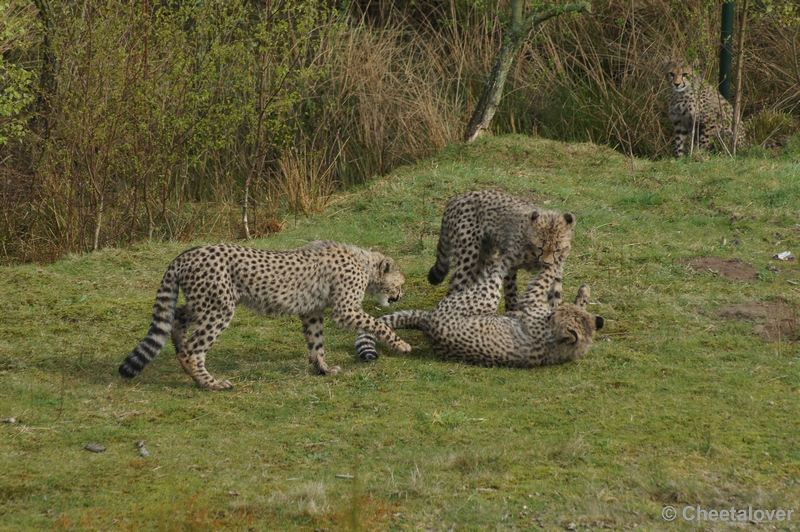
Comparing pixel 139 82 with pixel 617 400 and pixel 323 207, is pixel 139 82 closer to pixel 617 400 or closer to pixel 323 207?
pixel 323 207

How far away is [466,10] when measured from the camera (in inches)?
567

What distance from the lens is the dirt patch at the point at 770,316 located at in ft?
21.0

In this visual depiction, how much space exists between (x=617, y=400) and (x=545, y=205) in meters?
4.07

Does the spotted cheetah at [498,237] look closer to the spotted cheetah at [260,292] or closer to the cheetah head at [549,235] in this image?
the cheetah head at [549,235]

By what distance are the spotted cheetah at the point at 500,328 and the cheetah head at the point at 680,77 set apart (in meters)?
5.57

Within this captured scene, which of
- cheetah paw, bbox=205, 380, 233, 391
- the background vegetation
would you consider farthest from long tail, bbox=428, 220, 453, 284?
the background vegetation

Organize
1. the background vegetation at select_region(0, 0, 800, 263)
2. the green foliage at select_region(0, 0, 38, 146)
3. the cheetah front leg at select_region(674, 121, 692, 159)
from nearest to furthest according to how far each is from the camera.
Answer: the green foliage at select_region(0, 0, 38, 146) < the background vegetation at select_region(0, 0, 800, 263) < the cheetah front leg at select_region(674, 121, 692, 159)

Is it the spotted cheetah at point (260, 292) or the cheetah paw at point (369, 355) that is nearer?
the spotted cheetah at point (260, 292)

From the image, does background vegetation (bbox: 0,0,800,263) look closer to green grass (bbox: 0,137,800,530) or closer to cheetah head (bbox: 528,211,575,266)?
green grass (bbox: 0,137,800,530)

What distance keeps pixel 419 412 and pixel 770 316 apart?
2.72 meters

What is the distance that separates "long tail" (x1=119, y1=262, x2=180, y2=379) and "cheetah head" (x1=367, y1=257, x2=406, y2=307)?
4.68ft

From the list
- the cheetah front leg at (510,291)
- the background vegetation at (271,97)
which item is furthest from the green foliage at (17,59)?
the cheetah front leg at (510,291)

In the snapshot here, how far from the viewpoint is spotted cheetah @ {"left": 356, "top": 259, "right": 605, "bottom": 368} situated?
617 centimetres

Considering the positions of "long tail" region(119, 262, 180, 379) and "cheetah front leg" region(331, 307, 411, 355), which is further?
"cheetah front leg" region(331, 307, 411, 355)
